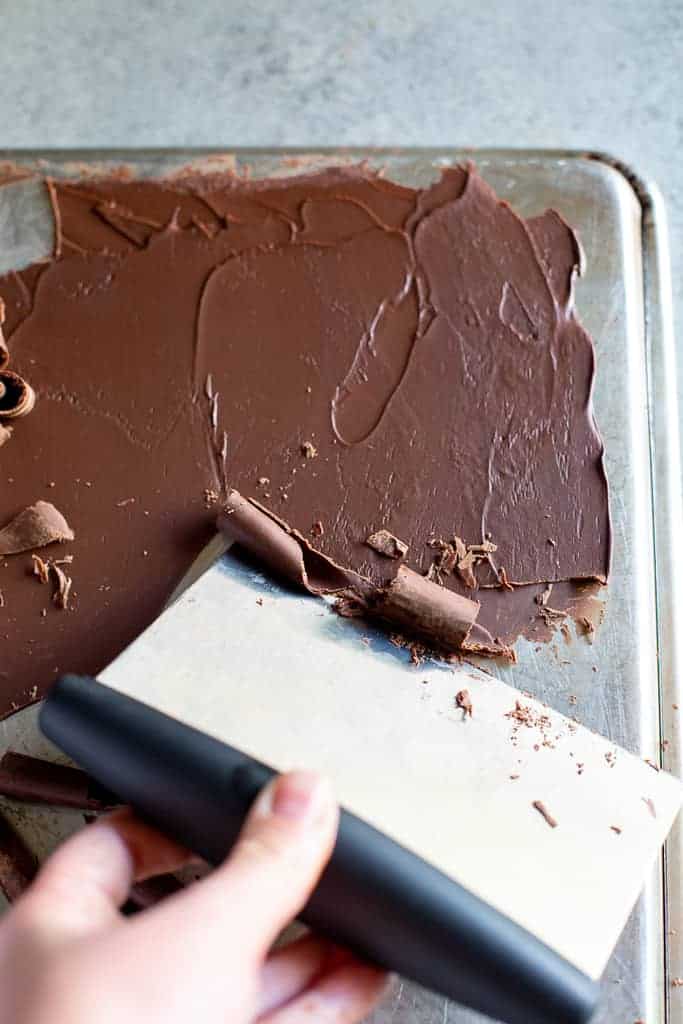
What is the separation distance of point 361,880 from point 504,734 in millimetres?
327

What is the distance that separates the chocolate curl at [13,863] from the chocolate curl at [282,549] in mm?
500

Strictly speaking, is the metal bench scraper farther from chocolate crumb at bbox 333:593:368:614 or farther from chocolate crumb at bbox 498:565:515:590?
chocolate crumb at bbox 498:565:515:590

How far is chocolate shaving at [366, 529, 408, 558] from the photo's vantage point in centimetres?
145

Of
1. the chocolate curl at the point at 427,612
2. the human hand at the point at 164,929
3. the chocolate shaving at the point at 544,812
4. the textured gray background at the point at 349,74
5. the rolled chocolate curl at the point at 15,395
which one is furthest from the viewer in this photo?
the textured gray background at the point at 349,74

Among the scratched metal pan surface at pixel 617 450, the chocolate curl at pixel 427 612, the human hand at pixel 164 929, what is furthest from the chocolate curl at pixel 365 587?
the human hand at pixel 164 929

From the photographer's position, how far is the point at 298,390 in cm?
160

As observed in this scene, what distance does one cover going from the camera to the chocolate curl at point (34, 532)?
1.46 metres

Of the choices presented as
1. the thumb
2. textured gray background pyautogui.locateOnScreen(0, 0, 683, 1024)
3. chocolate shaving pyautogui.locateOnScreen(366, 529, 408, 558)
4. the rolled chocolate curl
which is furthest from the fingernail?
textured gray background pyautogui.locateOnScreen(0, 0, 683, 1024)

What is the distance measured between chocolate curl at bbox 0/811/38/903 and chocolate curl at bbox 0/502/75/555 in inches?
15.0

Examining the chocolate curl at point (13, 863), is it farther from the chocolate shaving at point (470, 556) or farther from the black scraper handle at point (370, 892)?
the chocolate shaving at point (470, 556)

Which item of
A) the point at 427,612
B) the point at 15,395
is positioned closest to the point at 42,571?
the point at 15,395

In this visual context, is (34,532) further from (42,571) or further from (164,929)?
(164,929)

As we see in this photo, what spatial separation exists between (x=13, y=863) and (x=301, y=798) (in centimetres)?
54

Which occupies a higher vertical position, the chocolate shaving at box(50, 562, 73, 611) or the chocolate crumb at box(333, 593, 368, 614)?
the chocolate crumb at box(333, 593, 368, 614)
